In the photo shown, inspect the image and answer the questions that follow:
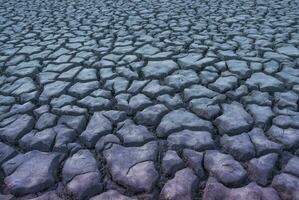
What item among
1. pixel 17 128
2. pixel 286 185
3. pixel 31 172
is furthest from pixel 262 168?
pixel 17 128

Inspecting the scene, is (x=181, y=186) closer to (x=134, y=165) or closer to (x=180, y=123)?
(x=134, y=165)

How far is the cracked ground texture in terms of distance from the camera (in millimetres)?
1726

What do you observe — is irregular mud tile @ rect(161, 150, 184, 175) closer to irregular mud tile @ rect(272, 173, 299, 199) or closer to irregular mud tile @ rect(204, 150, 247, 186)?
irregular mud tile @ rect(204, 150, 247, 186)

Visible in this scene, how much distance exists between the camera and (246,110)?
227cm

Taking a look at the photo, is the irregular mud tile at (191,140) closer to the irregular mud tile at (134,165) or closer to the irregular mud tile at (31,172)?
the irregular mud tile at (134,165)

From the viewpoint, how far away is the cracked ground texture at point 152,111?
1726mm

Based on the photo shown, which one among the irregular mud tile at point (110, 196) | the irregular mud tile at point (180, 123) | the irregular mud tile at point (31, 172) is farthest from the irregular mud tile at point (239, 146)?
the irregular mud tile at point (31, 172)

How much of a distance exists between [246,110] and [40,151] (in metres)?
1.33

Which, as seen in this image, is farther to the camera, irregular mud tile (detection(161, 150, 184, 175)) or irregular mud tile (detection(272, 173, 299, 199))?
irregular mud tile (detection(161, 150, 184, 175))

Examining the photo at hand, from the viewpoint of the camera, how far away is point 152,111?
7.56 ft

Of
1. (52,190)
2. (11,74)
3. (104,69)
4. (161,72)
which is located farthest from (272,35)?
(52,190)

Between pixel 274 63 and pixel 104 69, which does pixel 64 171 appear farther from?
pixel 274 63

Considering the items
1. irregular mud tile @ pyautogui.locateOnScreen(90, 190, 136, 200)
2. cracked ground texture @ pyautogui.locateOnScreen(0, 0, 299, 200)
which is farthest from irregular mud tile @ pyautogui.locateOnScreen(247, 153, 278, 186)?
irregular mud tile @ pyautogui.locateOnScreen(90, 190, 136, 200)

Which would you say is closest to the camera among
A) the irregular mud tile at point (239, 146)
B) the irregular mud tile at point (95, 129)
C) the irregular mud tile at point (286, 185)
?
the irregular mud tile at point (286, 185)
